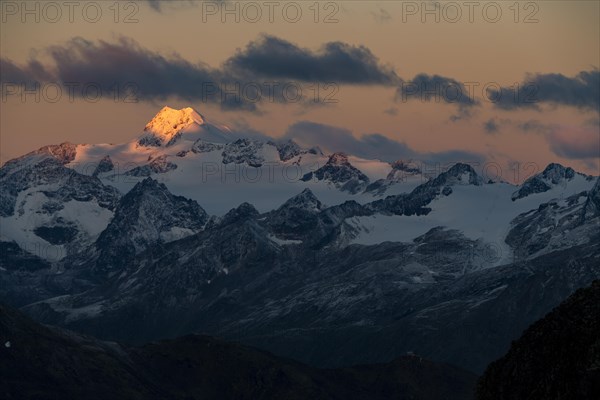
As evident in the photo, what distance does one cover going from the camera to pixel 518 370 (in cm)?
13225

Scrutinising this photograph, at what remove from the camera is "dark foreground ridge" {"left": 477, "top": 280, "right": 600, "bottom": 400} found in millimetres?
120000

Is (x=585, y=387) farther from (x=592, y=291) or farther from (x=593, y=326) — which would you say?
(x=592, y=291)

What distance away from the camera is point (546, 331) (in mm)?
131750

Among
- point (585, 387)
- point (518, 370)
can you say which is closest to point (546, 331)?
point (518, 370)

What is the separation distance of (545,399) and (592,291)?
1457cm

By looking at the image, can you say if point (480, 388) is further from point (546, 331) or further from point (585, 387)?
point (585, 387)

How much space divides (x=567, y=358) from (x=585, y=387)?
288 inches

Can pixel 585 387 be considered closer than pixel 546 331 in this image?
Yes

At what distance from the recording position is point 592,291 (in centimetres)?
13488

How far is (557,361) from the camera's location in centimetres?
12612

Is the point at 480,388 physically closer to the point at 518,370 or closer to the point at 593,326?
the point at 518,370

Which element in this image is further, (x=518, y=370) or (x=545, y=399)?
(x=518, y=370)

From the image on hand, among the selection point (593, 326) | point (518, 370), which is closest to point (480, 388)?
point (518, 370)

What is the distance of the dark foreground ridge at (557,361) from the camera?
120000 mm
